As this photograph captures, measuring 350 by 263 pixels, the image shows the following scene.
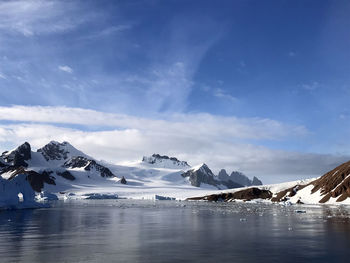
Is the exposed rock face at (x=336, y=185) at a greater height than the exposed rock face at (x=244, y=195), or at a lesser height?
greater

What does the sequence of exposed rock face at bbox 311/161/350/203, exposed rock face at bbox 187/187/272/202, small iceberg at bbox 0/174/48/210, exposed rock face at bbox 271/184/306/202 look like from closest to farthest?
1. small iceberg at bbox 0/174/48/210
2. exposed rock face at bbox 311/161/350/203
3. exposed rock face at bbox 271/184/306/202
4. exposed rock face at bbox 187/187/272/202

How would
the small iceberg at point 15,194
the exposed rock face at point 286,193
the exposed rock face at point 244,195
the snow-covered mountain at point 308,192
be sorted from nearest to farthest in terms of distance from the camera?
the small iceberg at point 15,194
the snow-covered mountain at point 308,192
the exposed rock face at point 286,193
the exposed rock face at point 244,195

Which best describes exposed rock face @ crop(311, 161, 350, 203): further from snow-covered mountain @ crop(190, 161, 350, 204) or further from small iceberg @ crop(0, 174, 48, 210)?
small iceberg @ crop(0, 174, 48, 210)

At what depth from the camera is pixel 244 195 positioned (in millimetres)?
152375

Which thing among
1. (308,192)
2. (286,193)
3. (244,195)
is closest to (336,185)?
(308,192)

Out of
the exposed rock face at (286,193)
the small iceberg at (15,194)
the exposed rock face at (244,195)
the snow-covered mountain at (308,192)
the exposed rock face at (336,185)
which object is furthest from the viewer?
the exposed rock face at (244,195)

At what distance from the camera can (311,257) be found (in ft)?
66.0

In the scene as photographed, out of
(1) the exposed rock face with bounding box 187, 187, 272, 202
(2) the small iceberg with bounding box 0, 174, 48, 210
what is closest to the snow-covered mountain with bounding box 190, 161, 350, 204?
(1) the exposed rock face with bounding box 187, 187, 272, 202

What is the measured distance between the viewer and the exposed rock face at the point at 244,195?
147238mm

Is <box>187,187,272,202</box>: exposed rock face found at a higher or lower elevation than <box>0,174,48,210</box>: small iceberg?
lower

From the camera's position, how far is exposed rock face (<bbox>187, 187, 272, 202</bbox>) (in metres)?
147

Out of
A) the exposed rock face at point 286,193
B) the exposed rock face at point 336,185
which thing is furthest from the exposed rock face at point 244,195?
the exposed rock face at point 336,185

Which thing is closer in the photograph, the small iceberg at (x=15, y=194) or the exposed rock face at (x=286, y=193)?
the small iceberg at (x=15, y=194)

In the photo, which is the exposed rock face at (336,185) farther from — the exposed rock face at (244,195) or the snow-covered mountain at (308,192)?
the exposed rock face at (244,195)
